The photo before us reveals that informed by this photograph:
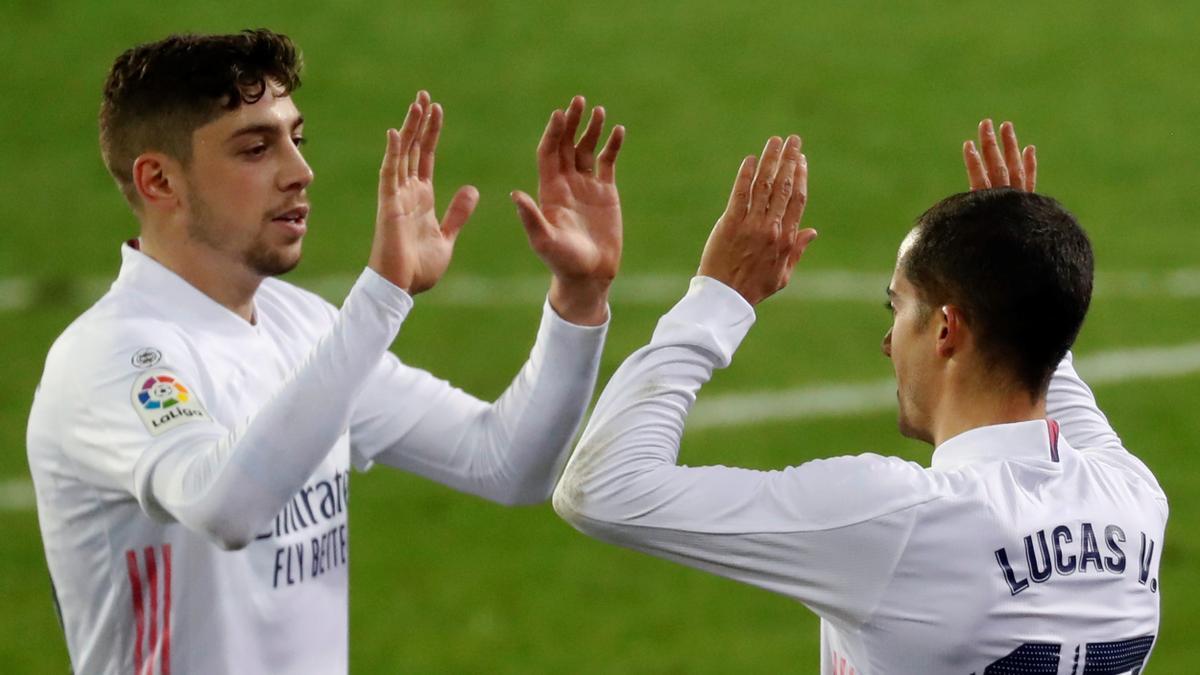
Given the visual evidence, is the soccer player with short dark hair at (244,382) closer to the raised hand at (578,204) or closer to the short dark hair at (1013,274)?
the raised hand at (578,204)

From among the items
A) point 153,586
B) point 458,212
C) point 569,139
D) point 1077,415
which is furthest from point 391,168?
point 1077,415

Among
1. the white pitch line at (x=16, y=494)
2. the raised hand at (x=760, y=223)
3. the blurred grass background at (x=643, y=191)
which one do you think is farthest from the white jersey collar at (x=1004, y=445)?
the white pitch line at (x=16, y=494)

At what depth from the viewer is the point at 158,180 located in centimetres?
443

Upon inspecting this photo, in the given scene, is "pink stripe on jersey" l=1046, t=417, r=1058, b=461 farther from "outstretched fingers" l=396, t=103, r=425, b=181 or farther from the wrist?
"outstretched fingers" l=396, t=103, r=425, b=181

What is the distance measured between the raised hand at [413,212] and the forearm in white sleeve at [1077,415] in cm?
127

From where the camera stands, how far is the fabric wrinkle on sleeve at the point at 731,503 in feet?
11.7

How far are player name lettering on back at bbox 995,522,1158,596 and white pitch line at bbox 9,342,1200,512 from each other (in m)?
5.78

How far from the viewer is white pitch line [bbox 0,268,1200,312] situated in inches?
414

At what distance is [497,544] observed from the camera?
8.61 metres

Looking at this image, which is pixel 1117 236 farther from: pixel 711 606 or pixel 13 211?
pixel 13 211

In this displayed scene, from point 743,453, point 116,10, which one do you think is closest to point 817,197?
point 743,453

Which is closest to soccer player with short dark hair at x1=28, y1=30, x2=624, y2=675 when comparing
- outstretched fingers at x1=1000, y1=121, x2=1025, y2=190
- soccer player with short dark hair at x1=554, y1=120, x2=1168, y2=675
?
soccer player with short dark hair at x1=554, y1=120, x2=1168, y2=675

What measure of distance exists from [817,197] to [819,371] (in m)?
2.00

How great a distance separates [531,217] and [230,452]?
29.6 inches
